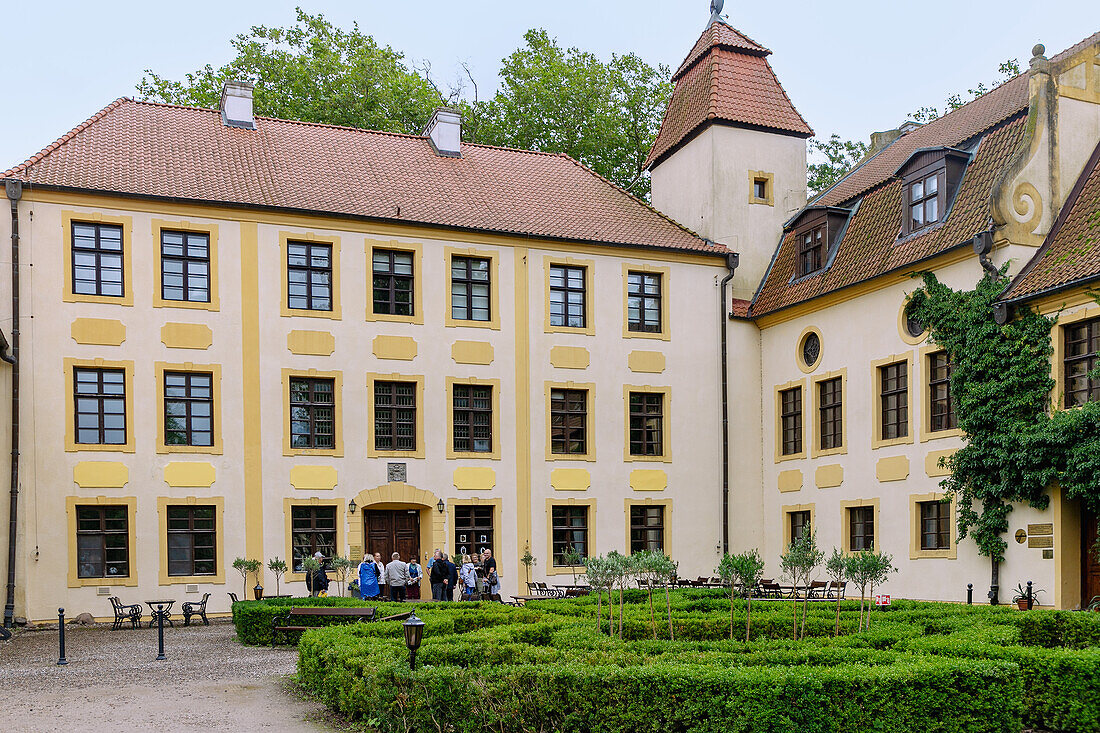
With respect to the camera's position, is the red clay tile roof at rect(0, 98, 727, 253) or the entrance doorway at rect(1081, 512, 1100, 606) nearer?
the entrance doorway at rect(1081, 512, 1100, 606)

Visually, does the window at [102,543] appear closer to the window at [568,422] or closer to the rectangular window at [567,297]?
the window at [568,422]

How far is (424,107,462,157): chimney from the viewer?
94.3 feet

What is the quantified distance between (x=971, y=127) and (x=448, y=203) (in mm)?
11939

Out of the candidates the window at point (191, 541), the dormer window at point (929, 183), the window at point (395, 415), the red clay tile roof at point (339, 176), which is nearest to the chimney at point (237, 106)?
the red clay tile roof at point (339, 176)

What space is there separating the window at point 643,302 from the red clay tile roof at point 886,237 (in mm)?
2516

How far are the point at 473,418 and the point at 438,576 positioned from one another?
4.46 m

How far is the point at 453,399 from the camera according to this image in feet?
82.1

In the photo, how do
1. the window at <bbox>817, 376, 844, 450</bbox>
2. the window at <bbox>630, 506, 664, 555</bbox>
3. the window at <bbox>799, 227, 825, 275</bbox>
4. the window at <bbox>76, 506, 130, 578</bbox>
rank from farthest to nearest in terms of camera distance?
1. the window at <bbox>799, 227, 825, 275</bbox>
2. the window at <bbox>630, 506, 664, 555</bbox>
3. the window at <bbox>817, 376, 844, 450</bbox>
4. the window at <bbox>76, 506, 130, 578</bbox>

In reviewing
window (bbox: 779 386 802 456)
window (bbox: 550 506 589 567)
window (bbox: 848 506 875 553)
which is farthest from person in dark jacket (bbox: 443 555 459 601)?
window (bbox: 779 386 802 456)

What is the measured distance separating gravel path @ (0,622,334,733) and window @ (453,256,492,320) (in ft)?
31.6

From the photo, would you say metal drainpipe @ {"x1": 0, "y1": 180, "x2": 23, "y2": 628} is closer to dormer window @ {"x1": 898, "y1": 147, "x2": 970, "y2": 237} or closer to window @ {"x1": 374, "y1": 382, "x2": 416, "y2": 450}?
window @ {"x1": 374, "y1": 382, "x2": 416, "y2": 450}

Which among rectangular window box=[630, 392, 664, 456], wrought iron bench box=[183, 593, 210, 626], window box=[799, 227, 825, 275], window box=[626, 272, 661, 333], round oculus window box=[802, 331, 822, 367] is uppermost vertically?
window box=[799, 227, 825, 275]

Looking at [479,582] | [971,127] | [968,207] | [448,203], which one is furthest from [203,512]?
[971,127]

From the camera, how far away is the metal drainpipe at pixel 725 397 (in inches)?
1052
